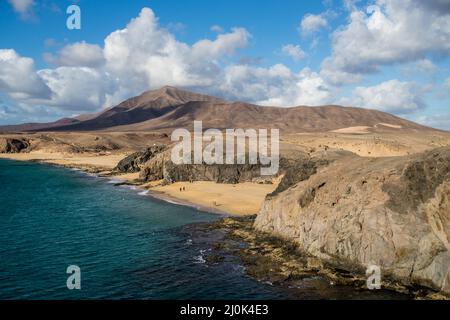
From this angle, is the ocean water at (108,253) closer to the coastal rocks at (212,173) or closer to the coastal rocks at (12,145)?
the coastal rocks at (212,173)

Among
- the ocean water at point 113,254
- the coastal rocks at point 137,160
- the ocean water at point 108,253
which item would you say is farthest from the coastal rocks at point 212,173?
the coastal rocks at point 137,160

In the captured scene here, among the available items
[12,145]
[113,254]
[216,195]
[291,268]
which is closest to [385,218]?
[291,268]

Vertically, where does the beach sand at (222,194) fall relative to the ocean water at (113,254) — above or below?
above

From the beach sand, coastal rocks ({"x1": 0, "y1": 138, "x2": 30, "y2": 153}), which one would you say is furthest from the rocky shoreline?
coastal rocks ({"x1": 0, "y1": 138, "x2": 30, "y2": 153})

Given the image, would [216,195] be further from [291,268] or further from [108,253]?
[291,268]

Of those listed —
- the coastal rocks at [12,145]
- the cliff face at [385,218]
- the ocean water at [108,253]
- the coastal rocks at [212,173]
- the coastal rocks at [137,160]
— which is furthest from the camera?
the coastal rocks at [12,145]

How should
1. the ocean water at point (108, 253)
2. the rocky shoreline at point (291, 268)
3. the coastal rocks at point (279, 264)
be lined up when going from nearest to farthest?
1. the rocky shoreline at point (291, 268)
2. the coastal rocks at point (279, 264)
3. the ocean water at point (108, 253)
